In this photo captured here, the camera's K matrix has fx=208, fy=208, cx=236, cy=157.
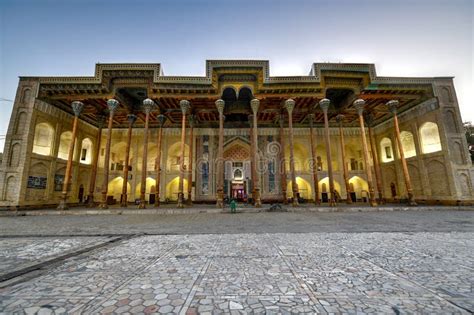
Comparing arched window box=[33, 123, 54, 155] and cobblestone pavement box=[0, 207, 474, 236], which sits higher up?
arched window box=[33, 123, 54, 155]

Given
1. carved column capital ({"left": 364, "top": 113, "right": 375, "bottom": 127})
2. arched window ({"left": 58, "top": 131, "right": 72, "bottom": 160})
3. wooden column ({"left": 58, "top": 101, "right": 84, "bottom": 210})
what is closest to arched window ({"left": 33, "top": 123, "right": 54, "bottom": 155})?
arched window ({"left": 58, "top": 131, "right": 72, "bottom": 160})

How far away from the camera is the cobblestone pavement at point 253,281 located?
1.54 metres

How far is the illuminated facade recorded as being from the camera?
13430 mm

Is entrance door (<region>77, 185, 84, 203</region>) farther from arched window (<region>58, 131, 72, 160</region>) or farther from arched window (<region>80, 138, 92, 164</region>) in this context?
arched window (<region>58, 131, 72, 160</region>)

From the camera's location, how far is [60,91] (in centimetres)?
1416

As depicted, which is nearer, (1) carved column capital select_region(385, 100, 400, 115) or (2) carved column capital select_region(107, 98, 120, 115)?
(2) carved column capital select_region(107, 98, 120, 115)

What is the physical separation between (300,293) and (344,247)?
207 cm

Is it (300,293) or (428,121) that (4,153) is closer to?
(300,293)

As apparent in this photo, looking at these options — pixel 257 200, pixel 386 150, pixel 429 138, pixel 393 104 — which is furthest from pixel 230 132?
pixel 429 138

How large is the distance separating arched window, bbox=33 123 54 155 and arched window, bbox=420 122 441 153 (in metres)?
27.2

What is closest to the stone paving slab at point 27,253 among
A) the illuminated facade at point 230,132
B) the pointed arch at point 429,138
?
the illuminated facade at point 230,132

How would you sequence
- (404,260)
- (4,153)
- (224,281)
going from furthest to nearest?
1. (4,153)
2. (404,260)
3. (224,281)

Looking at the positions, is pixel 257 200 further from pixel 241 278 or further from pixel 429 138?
pixel 429 138

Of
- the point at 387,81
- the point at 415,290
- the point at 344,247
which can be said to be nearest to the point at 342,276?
the point at 415,290
